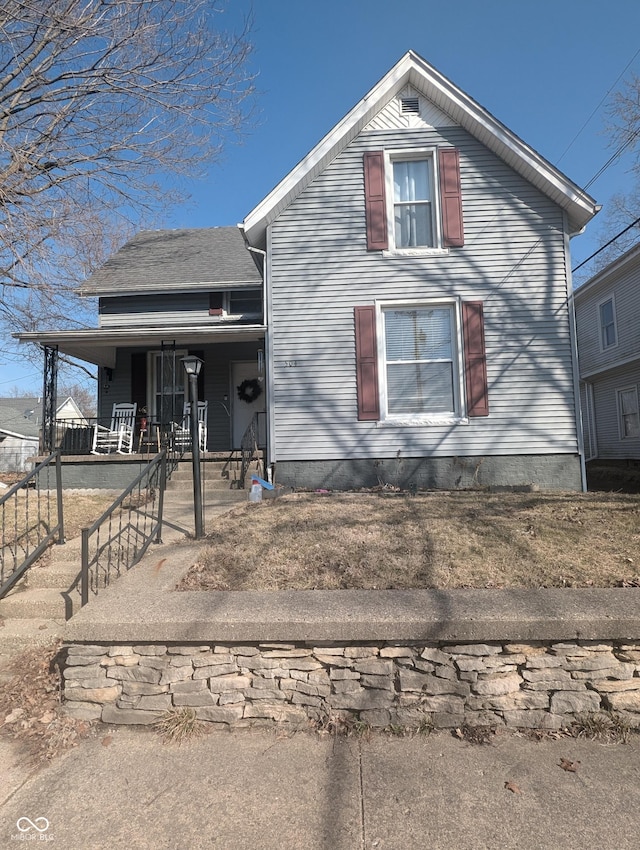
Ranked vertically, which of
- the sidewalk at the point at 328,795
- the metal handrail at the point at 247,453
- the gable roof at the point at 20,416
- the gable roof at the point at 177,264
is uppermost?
the gable roof at the point at 177,264

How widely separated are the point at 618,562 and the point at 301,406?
5508mm

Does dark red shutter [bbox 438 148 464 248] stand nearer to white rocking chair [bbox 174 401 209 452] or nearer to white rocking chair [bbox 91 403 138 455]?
white rocking chair [bbox 174 401 209 452]

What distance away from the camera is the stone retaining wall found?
299 cm

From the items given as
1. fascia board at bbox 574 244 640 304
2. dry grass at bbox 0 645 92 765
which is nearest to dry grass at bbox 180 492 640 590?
dry grass at bbox 0 645 92 765

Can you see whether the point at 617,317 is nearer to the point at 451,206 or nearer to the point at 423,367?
the point at 451,206

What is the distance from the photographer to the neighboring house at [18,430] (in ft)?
97.0

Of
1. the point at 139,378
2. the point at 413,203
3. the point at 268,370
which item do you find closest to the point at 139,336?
the point at 139,378

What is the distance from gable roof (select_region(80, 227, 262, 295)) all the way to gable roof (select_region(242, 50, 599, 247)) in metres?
3.48

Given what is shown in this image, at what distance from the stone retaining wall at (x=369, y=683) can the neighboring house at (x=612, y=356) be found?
48.7ft

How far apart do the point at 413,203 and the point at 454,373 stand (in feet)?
10.1

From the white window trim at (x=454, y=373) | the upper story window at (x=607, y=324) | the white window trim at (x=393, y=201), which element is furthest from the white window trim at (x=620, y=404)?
the white window trim at (x=393, y=201)

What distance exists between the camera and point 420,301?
851 centimetres

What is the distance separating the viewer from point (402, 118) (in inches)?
344

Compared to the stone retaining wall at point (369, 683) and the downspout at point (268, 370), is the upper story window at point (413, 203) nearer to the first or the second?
the downspout at point (268, 370)
